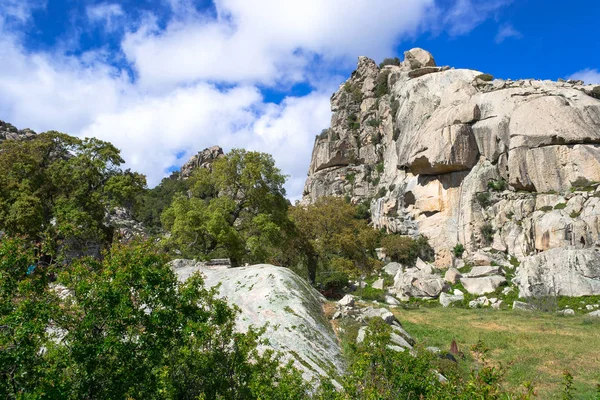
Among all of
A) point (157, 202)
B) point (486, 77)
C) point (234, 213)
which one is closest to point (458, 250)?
point (486, 77)

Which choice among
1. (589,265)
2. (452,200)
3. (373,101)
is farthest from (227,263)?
(373,101)

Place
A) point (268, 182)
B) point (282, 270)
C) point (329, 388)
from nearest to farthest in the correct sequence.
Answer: point (329, 388), point (282, 270), point (268, 182)

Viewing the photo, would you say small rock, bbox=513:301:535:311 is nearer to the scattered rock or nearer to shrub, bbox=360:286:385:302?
the scattered rock

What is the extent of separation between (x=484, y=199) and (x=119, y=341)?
44.2 meters

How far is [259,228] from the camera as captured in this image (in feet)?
80.2

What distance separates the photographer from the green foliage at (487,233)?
43.1 metres

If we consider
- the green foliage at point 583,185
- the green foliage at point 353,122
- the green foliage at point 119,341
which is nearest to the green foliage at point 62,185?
the green foliage at point 119,341

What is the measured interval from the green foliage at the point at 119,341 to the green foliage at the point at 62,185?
16677mm

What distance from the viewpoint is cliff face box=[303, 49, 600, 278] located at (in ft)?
127

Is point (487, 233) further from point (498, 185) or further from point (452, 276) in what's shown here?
point (452, 276)

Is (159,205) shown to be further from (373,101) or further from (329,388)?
(329,388)

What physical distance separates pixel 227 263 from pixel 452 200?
106 feet

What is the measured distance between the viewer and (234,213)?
25.3m

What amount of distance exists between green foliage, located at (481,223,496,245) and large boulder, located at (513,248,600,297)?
34.1 feet
